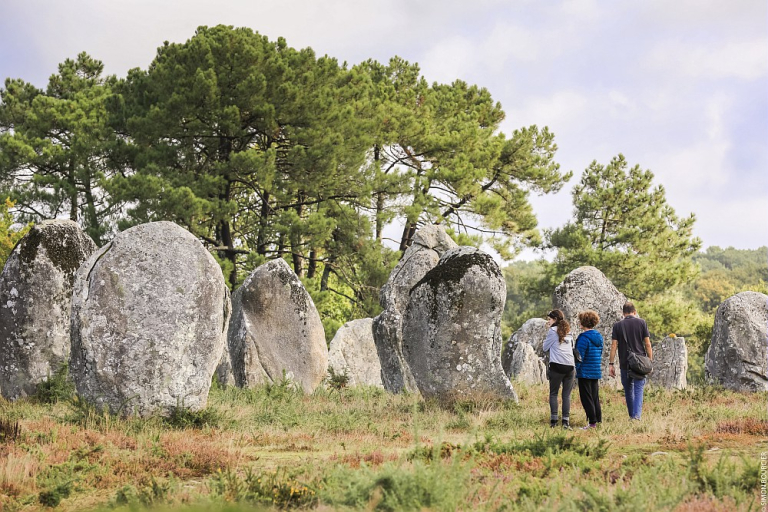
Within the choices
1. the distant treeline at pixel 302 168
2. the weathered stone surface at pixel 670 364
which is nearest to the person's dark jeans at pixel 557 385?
the weathered stone surface at pixel 670 364

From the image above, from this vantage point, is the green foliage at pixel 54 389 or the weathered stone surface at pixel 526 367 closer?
the green foliage at pixel 54 389

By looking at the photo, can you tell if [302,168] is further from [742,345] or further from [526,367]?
[742,345]

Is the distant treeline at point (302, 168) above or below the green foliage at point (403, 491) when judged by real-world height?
above

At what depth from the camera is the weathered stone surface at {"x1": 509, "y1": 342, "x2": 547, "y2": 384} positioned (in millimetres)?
19750

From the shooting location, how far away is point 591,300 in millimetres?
17297

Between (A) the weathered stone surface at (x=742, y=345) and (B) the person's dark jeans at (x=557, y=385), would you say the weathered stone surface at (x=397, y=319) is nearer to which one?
(B) the person's dark jeans at (x=557, y=385)

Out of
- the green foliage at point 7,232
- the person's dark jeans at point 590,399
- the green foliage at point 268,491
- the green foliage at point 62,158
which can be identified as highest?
the green foliage at point 62,158

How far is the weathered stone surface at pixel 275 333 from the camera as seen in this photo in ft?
49.5

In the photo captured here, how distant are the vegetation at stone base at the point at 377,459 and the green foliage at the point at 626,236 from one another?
22.9 m

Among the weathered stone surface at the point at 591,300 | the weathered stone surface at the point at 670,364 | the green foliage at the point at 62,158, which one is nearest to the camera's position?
the weathered stone surface at the point at 591,300

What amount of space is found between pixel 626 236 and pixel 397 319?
23.3m

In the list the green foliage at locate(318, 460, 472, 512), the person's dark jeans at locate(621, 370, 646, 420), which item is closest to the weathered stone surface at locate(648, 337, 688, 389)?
the person's dark jeans at locate(621, 370, 646, 420)

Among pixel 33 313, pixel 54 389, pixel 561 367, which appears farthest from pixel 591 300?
pixel 33 313

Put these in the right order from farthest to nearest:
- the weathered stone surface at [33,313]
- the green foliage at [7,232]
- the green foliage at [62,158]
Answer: the green foliage at [62,158] → the green foliage at [7,232] → the weathered stone surface at [33,313]
